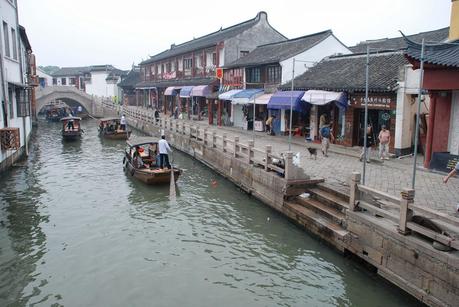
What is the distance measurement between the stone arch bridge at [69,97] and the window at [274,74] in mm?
29178

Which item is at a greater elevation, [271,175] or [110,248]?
[271,175]

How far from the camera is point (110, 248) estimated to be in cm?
1097

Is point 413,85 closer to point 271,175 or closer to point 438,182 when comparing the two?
point 438,182

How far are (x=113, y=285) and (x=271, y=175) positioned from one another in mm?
7061

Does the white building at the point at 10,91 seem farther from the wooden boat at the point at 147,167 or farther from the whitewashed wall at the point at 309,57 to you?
the whitewashed wall at the point at 309,57

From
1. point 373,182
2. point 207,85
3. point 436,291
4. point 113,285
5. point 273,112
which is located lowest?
point 113,285

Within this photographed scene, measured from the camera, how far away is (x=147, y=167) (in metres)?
17.8

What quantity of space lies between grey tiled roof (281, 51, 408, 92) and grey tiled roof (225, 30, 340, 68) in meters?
1.48

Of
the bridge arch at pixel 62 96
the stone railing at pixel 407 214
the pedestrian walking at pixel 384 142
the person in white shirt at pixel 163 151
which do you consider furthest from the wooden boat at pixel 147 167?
the bridge arch at pixel 62 96

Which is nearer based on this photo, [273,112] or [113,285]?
[113,285]

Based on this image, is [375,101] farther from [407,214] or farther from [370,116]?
[407,214]

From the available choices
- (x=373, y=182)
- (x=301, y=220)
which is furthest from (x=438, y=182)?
(x=301, y=220)

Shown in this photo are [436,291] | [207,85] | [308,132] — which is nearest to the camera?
[436,291]

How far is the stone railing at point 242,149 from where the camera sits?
13438 millimetres
